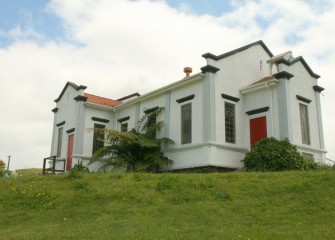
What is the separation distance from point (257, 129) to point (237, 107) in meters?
1.45

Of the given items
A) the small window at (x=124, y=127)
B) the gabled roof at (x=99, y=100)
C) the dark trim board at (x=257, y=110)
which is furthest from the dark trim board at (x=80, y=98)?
the dark trim board at (x=257, y=110)

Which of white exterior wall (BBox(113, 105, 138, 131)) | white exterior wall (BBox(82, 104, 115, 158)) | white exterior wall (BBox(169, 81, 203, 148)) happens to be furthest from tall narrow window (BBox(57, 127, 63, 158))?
white exterior wall (BBox(169, 81, 203, 148))

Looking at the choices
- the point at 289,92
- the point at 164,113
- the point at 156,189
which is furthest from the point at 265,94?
the point at 156,189

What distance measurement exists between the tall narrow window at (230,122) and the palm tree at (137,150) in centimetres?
277

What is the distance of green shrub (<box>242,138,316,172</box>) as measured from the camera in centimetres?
1634

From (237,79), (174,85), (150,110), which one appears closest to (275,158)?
(237,79)

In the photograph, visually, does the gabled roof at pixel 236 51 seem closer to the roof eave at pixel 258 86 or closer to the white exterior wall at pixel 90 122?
the roof eave at pixel 258 86

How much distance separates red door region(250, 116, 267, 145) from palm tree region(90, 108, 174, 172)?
3869mm

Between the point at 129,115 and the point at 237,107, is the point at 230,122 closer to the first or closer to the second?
the point at 237,107

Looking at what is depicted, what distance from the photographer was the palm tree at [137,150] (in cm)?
1942

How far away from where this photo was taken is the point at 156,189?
12602mm

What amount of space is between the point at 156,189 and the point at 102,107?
43.6 feet

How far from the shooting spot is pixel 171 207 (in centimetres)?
1094

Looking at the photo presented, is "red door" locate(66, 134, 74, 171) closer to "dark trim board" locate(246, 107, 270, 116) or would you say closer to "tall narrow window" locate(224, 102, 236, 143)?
"tall narrow window" locate(224, 102, 236, 143)
